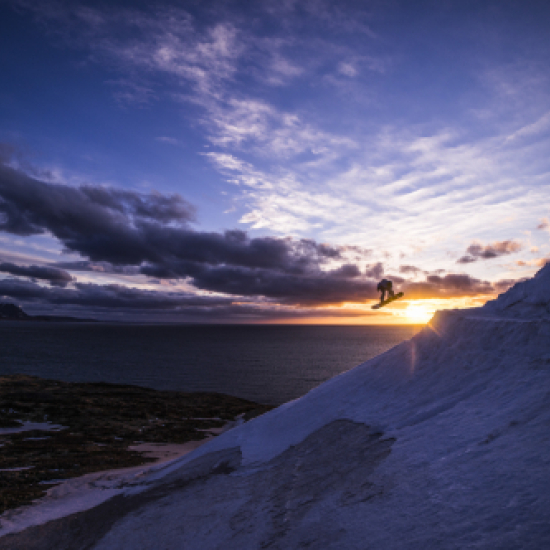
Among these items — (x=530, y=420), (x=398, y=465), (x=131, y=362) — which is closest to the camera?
(x=530, y=420)

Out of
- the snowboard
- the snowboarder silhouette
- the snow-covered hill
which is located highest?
the snowboarder silhouette

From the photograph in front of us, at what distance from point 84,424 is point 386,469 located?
36.7m

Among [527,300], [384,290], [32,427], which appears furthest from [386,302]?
[32,427]

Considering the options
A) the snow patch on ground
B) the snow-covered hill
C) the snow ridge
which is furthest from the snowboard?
the snow patch on ground

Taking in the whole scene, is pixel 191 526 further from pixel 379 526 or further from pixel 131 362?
pixel 131 362

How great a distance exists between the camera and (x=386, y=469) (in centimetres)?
915

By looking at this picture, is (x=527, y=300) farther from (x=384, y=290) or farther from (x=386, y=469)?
(x=384, y=290)

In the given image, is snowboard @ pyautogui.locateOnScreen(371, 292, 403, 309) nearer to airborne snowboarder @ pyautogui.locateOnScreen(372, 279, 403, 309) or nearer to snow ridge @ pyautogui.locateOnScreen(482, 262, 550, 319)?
airborne snowboarder @ pyautogui.locateOnScreen(372, 279, 403, 309)

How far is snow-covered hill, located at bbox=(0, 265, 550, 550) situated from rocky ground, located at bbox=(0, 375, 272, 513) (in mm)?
5200

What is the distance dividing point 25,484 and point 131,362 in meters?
97.3

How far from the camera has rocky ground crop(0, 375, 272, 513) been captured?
70.0 ft

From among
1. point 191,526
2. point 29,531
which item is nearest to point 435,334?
point 191,526

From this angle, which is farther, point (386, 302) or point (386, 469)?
point (386, 302)

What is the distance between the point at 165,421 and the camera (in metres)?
40.2
